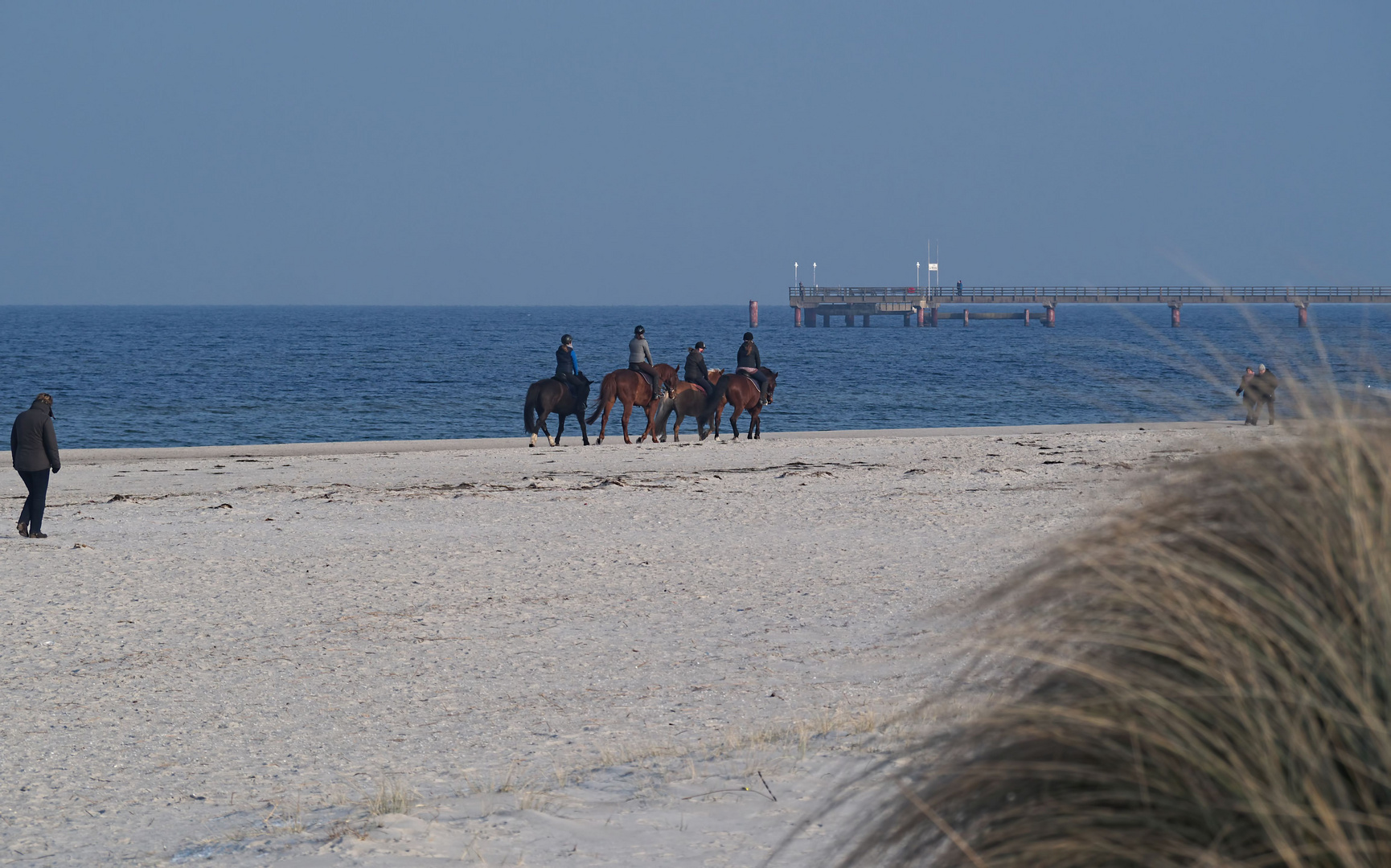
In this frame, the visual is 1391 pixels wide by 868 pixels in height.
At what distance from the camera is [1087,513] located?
10.3ft

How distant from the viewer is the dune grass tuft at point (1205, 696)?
226cm

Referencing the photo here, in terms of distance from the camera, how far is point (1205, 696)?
7.87 feet

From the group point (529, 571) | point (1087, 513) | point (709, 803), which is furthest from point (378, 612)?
point (1087, 513)

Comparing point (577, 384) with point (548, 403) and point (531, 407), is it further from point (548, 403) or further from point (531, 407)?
point (531, 407)

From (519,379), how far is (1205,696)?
176 feet

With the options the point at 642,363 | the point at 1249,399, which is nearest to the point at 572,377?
the point at 642,363

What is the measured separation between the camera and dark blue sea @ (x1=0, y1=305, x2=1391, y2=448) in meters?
3.45

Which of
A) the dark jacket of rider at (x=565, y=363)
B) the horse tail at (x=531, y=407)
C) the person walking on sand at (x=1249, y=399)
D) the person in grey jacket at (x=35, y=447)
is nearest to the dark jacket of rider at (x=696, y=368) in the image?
the dark jacket of rider at (x=565, y=363)

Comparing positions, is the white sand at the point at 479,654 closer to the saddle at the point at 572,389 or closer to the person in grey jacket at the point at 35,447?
the person in grey jacket at the point at 35,447

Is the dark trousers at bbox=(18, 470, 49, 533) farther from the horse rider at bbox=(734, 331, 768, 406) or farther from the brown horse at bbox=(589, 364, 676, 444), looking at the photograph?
the horse rider at bbox=(734, 331, 768, 406)

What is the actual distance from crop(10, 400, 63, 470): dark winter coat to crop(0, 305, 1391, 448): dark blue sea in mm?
9523

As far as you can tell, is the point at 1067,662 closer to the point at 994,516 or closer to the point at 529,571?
the point at 529,571

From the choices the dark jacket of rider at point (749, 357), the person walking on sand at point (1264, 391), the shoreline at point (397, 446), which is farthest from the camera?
the dark jacket of rider at point (749, 357)

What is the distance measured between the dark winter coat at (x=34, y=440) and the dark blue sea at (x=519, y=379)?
9.52 metres
